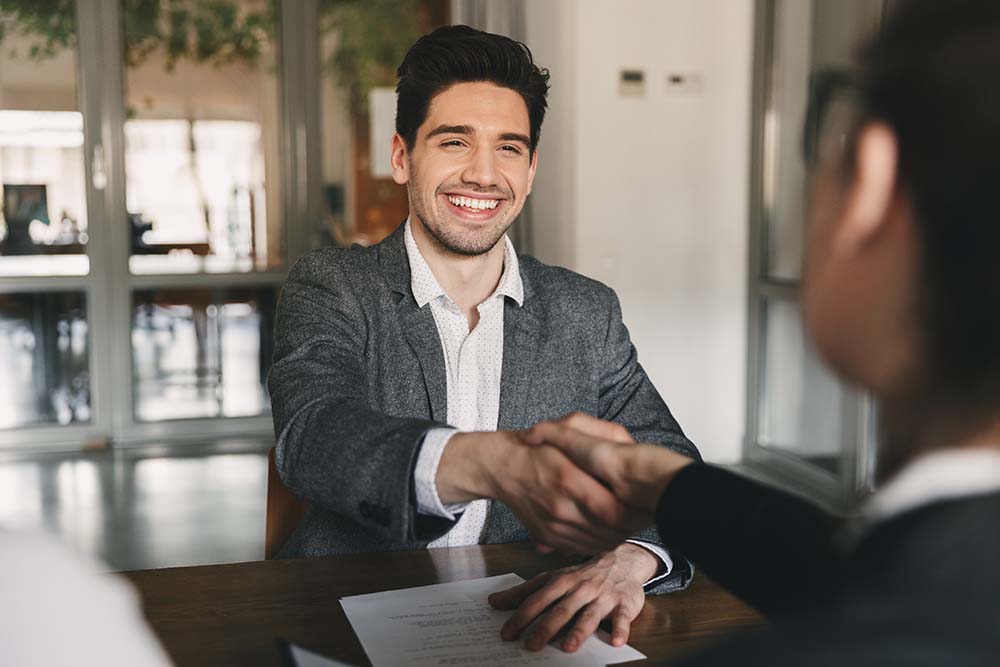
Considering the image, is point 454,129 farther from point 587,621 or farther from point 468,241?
point 587,621

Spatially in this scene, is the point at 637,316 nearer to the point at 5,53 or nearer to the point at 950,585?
the point at 5,53

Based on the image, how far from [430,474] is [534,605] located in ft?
0.64

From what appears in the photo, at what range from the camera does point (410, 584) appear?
4.22 feet

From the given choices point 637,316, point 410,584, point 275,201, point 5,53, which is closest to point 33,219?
point 5,53

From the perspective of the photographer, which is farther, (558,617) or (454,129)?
(454,129)

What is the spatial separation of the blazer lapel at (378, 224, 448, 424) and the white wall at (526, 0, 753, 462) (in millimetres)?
3255

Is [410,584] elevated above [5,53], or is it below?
below

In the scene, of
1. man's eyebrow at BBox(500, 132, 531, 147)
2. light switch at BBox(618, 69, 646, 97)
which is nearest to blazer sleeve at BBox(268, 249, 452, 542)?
man's eyebrow at BBox(500, 132, 531, 147)

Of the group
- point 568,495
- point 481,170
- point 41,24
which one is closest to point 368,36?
point 41,24

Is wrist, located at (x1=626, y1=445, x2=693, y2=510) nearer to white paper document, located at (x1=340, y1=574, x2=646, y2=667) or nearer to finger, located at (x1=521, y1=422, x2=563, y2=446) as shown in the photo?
finger, located at (x1=521, y1=422, x2=563, y2=446)

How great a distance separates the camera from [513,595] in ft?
3.95

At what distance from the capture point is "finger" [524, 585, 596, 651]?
1.10m

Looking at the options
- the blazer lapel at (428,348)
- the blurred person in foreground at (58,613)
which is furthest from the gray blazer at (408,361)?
the blurred person in foreground at (58,613)

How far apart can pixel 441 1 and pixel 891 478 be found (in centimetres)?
577
